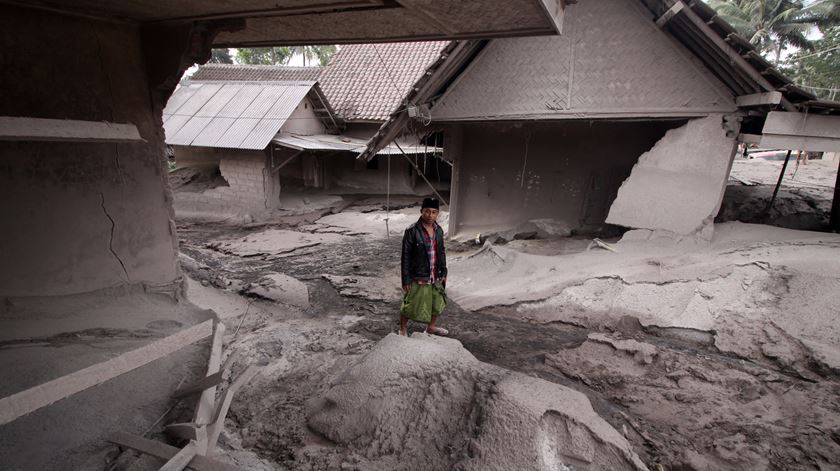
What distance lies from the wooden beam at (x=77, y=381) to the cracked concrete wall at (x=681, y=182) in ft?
22.0

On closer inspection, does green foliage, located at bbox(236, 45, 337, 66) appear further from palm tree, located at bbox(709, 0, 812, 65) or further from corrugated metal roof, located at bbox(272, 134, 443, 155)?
palm tree, located at bbox(709, 0, 812, 65)

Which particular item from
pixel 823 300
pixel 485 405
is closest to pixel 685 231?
pixel 823 300

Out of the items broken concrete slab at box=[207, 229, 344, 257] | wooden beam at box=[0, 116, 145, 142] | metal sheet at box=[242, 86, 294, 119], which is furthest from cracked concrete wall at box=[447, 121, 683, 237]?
metal sheet at box=[242, 86, 294, 119]

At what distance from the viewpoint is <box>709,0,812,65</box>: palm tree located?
2477 centimetres

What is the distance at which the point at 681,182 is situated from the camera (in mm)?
6539

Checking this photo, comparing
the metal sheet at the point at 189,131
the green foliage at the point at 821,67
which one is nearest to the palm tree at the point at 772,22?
the green foliage at the point at 821,67

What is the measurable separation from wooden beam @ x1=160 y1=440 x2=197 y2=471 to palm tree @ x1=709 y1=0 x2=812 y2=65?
32.8 m

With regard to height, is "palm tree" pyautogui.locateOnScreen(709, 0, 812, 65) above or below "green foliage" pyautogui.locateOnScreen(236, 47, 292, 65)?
above

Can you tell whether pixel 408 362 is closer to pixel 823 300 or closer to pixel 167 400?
pixel 167 400

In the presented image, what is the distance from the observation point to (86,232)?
372cm

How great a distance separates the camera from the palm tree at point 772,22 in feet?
81.3

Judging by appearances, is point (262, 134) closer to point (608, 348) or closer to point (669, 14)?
point (669, 14)

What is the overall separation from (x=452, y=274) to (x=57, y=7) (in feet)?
19.5

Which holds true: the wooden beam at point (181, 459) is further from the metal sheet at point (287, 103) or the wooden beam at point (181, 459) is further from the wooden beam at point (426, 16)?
the metal sheet at point (287, 103)
